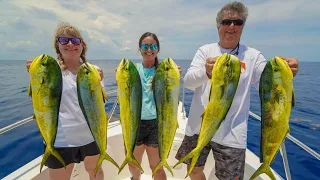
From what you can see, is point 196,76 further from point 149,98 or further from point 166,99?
point 149,98

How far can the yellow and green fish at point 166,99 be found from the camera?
193 centimetres

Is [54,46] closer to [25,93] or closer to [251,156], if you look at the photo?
[251,156]

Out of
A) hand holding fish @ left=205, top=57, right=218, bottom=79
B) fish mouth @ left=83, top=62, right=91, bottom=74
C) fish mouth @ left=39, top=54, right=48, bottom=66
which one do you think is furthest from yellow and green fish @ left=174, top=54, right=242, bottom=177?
fish mouth @ left=39, top=54, right=48, bottom=66

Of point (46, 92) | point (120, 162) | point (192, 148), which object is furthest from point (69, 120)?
point (120, 162)

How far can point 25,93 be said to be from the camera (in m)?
16.1

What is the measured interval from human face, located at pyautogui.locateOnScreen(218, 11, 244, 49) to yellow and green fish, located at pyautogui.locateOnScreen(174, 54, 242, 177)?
0.74 meters

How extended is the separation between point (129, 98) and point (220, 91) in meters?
0.85

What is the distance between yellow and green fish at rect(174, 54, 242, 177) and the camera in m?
1.71

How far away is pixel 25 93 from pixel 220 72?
1826cm

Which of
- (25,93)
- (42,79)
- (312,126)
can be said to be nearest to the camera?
(42,79)

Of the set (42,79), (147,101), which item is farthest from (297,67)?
(42,79)

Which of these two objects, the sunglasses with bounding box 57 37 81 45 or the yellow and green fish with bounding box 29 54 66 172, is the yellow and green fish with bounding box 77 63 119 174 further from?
the sunglasses with bounding box 57 37 81 45

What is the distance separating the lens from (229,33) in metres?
2.36

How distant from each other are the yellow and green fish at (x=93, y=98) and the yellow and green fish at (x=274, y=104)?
1501 mm
